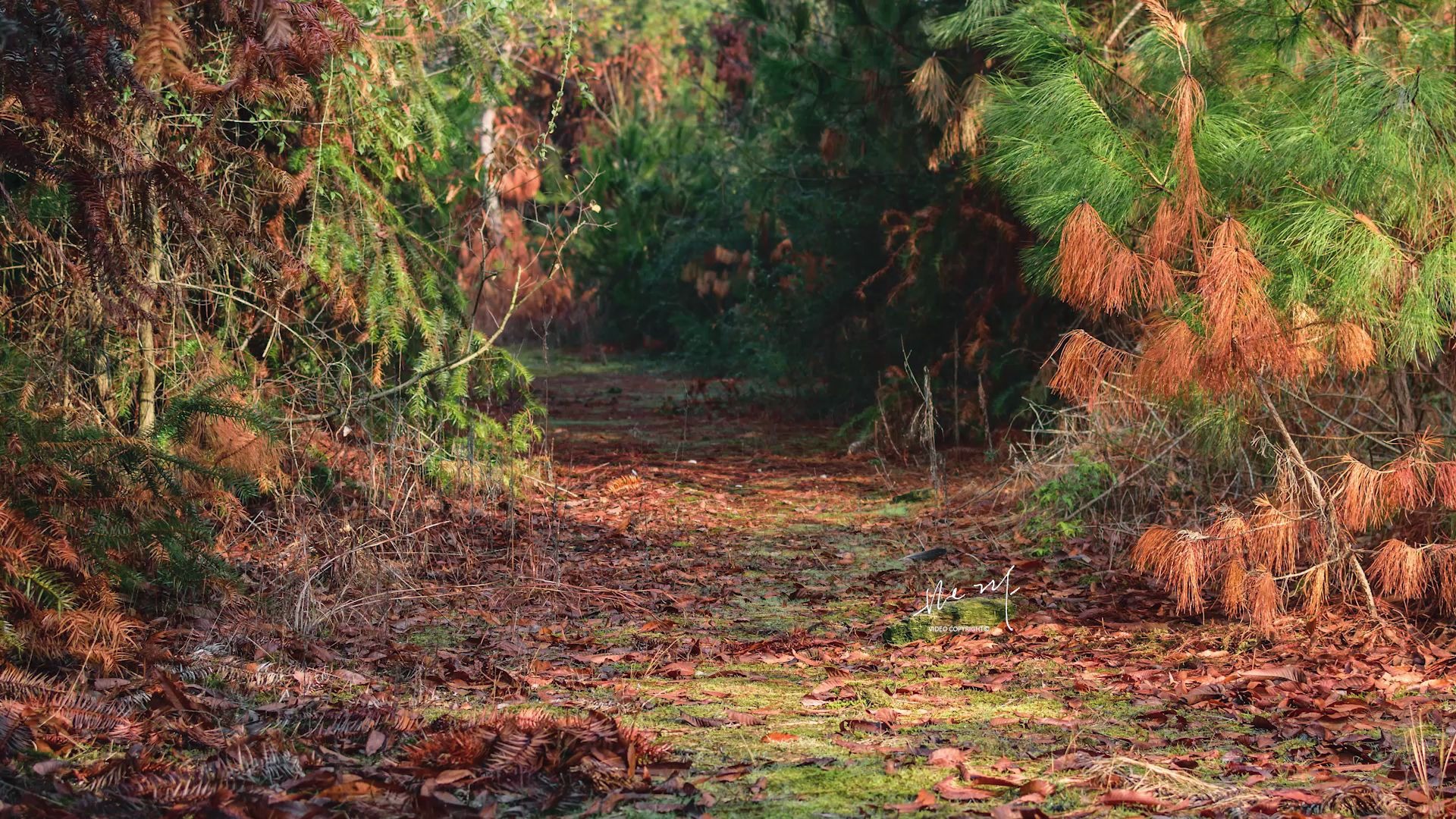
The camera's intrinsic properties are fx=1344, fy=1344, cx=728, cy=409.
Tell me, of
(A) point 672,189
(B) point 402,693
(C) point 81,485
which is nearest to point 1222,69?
(B) point 402,693

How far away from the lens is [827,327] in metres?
12.2

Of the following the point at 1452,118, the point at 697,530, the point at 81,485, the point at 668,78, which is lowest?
the point at 697,530

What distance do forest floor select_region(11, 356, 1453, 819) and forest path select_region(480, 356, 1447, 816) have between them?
0.05ft

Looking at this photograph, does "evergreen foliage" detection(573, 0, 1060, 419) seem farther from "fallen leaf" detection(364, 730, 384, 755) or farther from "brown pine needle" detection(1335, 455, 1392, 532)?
"fallen leaf" detection(364, 730, 384, 755)

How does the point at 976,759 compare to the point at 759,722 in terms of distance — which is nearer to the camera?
the point at 976,759

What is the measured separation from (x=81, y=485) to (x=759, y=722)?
7.28ft

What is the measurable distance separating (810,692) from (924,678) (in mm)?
445

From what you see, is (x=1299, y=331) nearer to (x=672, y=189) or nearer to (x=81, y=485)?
(x=81, y=485)

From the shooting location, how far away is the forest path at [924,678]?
306cm

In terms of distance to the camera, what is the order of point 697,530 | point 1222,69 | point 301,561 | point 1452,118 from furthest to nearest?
point 697,530
point 1222,69
point 301,561
point 1452,118

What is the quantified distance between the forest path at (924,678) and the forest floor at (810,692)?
0.01 meters

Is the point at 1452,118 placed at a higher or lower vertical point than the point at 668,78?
lower

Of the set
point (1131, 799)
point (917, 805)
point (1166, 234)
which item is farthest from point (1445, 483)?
point (917, 805)

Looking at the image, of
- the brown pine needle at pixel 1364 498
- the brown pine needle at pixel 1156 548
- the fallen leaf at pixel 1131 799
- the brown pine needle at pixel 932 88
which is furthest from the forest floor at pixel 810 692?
the brown pine needle at pixel 932 88
